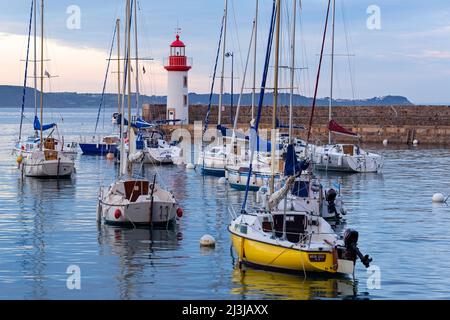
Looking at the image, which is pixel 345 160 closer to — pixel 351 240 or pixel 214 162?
pixel 214 162

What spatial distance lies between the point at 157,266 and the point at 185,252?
1.93m

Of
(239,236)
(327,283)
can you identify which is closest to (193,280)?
(239,236)

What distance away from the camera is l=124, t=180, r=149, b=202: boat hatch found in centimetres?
2728

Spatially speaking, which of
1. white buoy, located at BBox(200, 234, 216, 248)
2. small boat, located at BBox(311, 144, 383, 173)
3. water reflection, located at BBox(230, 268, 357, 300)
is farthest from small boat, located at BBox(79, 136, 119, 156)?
water reflection, located at BBox(230, 268, 357, 300)

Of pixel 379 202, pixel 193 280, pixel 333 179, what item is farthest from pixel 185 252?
pixel 333 179

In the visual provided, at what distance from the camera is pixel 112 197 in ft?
90.1

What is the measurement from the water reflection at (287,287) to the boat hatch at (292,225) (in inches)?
45.5

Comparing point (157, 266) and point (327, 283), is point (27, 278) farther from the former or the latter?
point (327, 283)

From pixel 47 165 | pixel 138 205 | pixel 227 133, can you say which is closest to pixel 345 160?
pixel 227 133

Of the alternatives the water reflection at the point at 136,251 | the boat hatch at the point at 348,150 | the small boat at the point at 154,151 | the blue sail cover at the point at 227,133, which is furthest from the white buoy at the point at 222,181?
the water reflection at the point at 136,251
